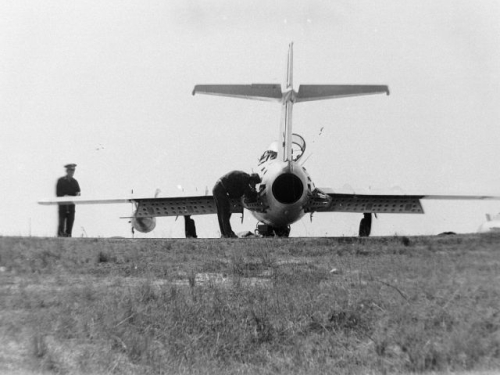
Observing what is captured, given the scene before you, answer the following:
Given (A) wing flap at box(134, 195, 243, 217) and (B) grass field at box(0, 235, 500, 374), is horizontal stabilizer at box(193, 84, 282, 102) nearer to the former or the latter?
(A) wing flap at box(134, 195, 243, 217)

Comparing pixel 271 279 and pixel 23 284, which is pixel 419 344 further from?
pixel 23 284

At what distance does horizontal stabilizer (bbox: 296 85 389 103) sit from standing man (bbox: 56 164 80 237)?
6.98 meters

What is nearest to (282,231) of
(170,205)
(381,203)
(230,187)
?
(381,203)

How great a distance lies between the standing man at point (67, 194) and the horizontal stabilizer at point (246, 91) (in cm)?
464

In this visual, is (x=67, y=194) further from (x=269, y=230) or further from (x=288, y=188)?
(x=288, y=188)

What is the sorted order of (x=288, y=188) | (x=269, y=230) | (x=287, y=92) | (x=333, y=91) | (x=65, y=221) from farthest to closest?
(x=269, y=230) < (x=65, y=221) < (x=333, y=91) < (x=287, y=92) < (x=288, y=188)

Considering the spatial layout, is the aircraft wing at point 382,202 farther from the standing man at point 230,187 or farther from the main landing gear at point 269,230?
the standing man at point 230,187

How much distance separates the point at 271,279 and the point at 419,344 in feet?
8.58

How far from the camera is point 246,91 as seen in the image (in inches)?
613

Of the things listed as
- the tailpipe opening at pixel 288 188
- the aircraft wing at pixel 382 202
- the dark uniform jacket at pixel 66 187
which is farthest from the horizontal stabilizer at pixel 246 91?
the dark uniform jacket at pixel 66 187

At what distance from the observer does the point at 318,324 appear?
16.5 feet

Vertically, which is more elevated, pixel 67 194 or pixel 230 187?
pixel 230 187

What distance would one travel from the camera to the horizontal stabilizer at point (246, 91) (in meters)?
15.1

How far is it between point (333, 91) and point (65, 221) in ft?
28.0
